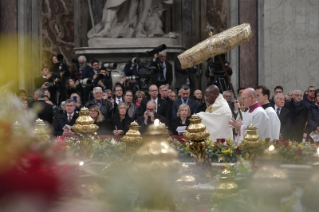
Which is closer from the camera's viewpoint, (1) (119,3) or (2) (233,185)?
(2) (233,185)

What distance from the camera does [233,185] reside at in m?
3.08

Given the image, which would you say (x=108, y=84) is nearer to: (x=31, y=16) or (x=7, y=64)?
(x=31, y=16)

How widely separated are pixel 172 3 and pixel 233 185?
13606mm

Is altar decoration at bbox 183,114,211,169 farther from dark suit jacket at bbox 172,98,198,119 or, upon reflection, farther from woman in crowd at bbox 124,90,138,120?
dark suit jacket at bbox 172,98,198,119

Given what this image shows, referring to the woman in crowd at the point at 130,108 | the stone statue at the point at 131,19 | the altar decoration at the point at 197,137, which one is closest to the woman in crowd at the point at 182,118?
the woman in crowd at the point at 130,108


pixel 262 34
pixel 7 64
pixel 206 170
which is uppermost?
pixel 262 34

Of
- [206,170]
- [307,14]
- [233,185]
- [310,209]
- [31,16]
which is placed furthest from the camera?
[31,16]

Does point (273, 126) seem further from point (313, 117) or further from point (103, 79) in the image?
point (103, 79)

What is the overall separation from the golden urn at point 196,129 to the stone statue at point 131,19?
10.9 meters

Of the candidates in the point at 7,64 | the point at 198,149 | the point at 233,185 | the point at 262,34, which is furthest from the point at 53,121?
the point at 7,64

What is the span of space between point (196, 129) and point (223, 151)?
1.57 m

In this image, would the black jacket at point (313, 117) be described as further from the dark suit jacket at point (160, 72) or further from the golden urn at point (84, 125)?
the golden urn at point (84, 125)

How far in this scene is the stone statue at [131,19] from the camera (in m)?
16.1

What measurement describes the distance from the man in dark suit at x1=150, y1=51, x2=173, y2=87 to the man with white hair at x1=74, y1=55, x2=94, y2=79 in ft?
4.69
